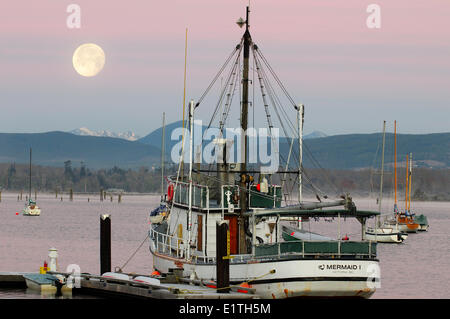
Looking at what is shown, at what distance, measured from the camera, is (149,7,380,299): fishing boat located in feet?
131

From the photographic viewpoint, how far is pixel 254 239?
42.8 m

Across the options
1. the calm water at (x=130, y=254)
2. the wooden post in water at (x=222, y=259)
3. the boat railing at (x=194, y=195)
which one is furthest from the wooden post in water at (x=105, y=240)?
the wooden post in water at (x=222, y=259)

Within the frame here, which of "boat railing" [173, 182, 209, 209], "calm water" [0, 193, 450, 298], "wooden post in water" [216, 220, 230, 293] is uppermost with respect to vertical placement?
"boat railing" [173, 182, 209, 209]

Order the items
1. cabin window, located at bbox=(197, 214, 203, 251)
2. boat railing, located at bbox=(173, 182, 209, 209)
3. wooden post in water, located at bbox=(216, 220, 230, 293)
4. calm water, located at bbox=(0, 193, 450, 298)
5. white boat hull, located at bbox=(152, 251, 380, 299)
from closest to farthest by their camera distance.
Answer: wooden post in water, located at bbox=(216, 220, 230, 293), white boat hull, located at bbox=(152, 251, 380, 299), boat railing, located at bbox=(173, 182, 209, 209), cabin window, located at bbox=(197, 214, 203, 251), calm water, located at bbox=(0, 193, 450, 298)

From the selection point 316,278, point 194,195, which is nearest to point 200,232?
point 194,195

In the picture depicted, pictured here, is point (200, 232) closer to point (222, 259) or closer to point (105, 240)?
point (105, 240)

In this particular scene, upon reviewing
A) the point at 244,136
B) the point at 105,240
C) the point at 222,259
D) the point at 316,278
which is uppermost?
the point at 244,136

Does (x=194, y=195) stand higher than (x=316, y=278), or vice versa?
(x=194, y=195)

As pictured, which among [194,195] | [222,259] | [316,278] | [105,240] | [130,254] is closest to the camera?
[222,259]

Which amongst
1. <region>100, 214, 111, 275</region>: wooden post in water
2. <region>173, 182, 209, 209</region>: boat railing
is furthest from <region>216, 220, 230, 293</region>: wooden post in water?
<region>100, 214, 111, 275</region>: wooden post in water

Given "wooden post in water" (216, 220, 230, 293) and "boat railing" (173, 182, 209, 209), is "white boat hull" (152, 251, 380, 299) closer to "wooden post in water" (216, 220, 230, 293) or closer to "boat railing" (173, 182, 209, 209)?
"wooden post in water" (216, 220, 230, 293)

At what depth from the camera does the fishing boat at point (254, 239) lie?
131ft

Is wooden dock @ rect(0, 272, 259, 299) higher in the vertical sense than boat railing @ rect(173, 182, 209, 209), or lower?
lower

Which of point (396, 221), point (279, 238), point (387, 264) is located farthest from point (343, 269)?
point (396, 221)
